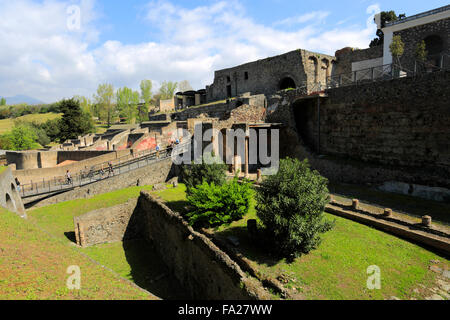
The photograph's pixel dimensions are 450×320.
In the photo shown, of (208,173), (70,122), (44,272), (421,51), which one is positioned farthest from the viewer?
(70,122)

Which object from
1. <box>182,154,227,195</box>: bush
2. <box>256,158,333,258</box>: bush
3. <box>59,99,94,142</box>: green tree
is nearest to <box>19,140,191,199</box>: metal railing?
<box>182,154,227,195</box>: bush

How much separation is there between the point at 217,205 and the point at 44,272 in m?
5.85

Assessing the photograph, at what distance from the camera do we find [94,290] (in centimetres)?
495

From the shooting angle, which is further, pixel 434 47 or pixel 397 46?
pixel 397 46

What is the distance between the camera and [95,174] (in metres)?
19.6

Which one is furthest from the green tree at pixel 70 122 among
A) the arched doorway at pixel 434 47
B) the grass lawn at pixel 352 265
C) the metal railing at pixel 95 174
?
the arched doorway at pixel 434 47

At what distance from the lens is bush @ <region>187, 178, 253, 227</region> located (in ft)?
32.4

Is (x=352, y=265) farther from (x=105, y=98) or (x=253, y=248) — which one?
(x=105, y=98)

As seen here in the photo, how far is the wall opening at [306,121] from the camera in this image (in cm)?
1795

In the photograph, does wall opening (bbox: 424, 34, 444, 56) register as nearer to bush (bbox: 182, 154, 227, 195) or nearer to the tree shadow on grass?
bush (bbox: 182, 154, 227, 195)

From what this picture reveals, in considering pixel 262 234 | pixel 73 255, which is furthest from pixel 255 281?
pixel 73 255

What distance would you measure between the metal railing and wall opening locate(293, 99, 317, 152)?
8.52 meters

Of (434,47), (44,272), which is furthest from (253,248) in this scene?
(434,47)
